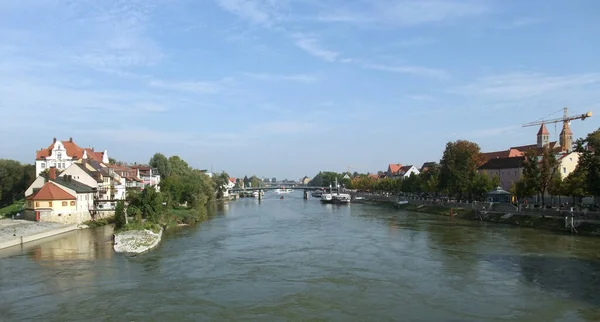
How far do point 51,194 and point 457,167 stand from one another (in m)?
50.3

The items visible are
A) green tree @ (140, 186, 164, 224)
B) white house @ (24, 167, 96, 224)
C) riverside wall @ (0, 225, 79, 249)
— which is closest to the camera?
riverside wall @ (0, 225, 79, 249)

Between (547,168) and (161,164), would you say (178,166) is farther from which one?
(547,168)

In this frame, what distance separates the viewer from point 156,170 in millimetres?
94062

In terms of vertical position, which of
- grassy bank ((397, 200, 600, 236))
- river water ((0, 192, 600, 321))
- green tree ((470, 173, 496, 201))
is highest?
green tree ((470, 173, 496, 201))

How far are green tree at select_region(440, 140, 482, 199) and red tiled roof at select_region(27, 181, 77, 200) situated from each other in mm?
47403

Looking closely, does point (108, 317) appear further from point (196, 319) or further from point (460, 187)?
point (460, 187)

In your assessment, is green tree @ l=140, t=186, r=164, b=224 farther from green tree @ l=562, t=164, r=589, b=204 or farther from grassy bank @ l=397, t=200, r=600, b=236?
green tree @ l=562, t=164, r=589, b=204

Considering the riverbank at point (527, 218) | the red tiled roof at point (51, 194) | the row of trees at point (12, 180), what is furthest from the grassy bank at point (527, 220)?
the row of trees at point (12, 180)

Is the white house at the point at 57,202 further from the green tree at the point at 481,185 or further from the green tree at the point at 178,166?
the green tree at the point at 481,185

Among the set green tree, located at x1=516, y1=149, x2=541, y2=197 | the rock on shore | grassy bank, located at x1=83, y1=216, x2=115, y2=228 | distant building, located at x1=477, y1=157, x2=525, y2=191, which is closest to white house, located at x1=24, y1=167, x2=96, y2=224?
grassy bank, located at x1=83, y1=216, x2=115, y2=228

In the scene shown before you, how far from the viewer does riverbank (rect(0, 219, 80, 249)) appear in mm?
35844

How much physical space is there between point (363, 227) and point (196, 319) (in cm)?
3338

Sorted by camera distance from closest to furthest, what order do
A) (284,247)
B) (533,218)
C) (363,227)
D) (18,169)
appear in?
(284,247) → (533,218) → (363,227) → (18,169)

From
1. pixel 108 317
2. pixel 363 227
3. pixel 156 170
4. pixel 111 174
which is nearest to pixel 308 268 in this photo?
pixel 108 317
